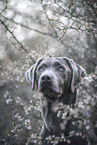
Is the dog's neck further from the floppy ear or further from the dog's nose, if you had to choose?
the dog's nose

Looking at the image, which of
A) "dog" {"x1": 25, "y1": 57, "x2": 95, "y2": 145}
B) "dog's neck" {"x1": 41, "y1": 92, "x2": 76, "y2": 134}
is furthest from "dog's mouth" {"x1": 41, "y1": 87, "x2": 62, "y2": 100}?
"dog's neck" {"x1": 41, "y1": 92, "x2": 76, "y2": 134}

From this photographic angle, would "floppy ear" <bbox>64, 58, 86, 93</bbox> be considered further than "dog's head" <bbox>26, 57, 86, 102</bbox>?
Yes

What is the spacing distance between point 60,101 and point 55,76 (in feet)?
1.46

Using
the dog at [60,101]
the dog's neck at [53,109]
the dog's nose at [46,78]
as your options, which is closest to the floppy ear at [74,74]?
the dog at [60,101]

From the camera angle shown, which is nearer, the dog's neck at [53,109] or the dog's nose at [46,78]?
the dog's nose at [46,78]

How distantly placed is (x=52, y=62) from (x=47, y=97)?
0.60 metres

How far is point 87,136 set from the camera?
1959 millimetres

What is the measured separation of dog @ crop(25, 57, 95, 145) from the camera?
A: 2.01m

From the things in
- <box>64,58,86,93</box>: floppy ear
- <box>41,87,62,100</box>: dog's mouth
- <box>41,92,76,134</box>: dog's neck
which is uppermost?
<box>64,58,86,93</box>: floppy ear

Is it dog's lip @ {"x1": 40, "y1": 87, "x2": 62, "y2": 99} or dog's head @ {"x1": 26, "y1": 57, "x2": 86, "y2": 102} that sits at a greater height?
dog's head @ {"x1": 26, "y1": 57, "x2": 86, "y2": 102}

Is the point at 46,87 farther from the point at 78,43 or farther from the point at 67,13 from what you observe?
the point at 78,43

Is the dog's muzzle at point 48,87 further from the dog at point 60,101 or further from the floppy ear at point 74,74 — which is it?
the floppy ear at point 74,74

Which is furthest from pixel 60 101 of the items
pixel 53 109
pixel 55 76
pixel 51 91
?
pixel 55 76

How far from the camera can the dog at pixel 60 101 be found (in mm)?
2006
